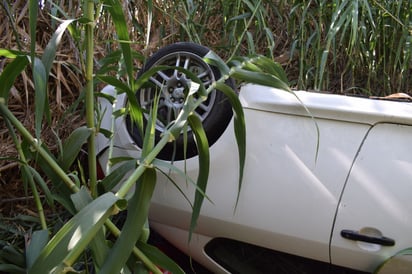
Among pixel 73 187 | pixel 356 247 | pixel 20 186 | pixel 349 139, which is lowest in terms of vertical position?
pixel 20 186

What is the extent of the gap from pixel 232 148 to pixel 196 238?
1.01ft

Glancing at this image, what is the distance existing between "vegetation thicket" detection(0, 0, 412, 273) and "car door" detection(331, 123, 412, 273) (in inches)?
13.5

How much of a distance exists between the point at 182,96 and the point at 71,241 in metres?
0.81

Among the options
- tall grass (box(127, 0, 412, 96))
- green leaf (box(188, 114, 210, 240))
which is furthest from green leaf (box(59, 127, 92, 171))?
tall grass (box(127, 0, 412, 96))

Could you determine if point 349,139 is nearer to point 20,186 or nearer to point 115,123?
point 115,123

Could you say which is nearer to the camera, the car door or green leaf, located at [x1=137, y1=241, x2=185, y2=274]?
green leaf, located at [x1=137, y1=241, x2=185, y2=274]

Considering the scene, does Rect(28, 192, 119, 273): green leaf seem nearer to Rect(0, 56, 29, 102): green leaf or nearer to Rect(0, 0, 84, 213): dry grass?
Rect(0, 56, 29, 102): green leaf

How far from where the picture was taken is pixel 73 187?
1343 millimetres

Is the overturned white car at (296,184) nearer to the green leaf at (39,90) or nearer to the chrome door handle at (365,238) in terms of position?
the chrome door handle at (365,238)

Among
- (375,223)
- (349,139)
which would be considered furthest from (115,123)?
(375,223)

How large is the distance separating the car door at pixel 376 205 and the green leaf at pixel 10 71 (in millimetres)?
887

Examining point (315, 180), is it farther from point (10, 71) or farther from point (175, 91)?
point (10, 71)

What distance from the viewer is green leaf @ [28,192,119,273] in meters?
0.98

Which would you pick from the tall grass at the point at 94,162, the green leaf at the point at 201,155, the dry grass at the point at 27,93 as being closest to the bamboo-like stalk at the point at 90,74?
the tall grass at the point at 94,162
